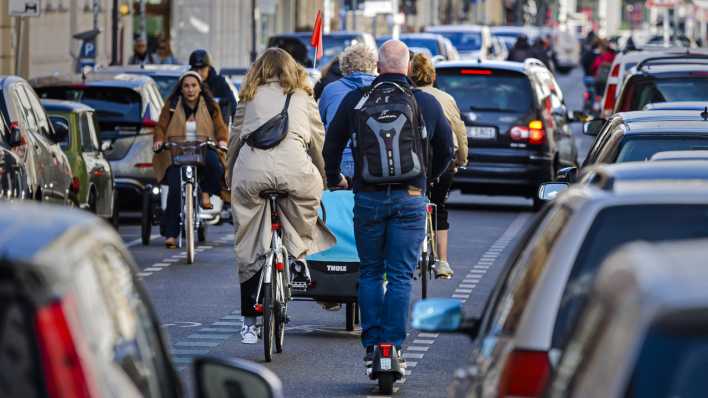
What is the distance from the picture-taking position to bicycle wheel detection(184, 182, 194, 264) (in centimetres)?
1669

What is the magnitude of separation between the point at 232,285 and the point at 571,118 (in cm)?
1002

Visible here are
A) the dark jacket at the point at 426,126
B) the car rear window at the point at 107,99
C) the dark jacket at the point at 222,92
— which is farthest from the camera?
the dark jacket at the point at 222,92

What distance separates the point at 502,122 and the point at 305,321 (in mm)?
10255

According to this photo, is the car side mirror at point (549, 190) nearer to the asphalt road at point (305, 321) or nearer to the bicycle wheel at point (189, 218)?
the asphalt road at point (305, 321)

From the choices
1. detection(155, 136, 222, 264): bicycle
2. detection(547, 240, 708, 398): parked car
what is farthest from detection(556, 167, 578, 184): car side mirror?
detection(547, 240, 708, 398): parked car

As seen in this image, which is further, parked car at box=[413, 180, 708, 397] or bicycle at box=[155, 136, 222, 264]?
bicycle at box=[155, 136, 222, 264]

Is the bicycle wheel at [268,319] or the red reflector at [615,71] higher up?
the red reflector at [615,71]

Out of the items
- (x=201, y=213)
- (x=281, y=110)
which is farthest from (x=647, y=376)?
(x=201, y=213)

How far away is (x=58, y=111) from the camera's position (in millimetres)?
18859

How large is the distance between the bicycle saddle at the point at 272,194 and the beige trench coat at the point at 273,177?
3 centimetres

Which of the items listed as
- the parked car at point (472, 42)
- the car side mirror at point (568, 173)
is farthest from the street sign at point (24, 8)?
the parked car at point (472, 42)

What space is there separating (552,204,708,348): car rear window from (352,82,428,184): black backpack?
4544 millimetres

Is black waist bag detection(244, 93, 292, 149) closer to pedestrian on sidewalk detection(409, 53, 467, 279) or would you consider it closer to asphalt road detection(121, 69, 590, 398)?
asphalt road detection(121, 69, 590, 398)

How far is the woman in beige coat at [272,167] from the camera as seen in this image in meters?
11.3
